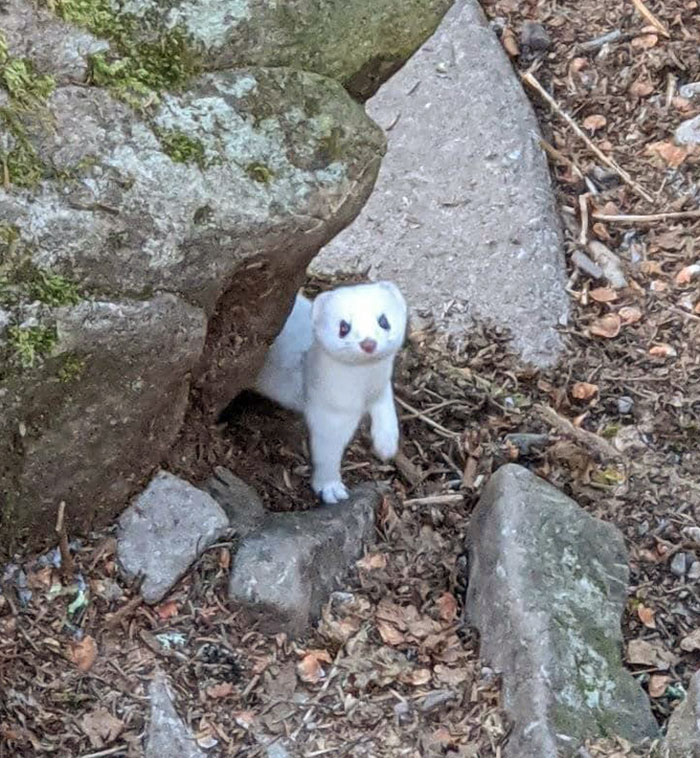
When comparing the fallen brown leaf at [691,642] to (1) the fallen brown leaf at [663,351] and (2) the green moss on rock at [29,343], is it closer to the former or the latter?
(1) the fallen brown leaf at [663,351]

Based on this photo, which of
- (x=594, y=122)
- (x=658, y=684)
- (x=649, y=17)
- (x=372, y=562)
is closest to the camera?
(x=658, y=684)

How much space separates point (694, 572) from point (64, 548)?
1.92 m

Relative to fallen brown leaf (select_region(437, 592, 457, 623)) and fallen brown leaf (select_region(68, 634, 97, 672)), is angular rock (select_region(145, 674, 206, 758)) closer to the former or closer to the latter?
fallen brown leaf (select_region(68, 634, 97, 672))

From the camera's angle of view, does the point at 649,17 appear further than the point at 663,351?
Yes

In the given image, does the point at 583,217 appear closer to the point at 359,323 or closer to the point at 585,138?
the point at 585,138

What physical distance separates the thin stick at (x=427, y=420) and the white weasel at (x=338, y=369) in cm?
23

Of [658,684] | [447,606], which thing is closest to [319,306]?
[447,606]

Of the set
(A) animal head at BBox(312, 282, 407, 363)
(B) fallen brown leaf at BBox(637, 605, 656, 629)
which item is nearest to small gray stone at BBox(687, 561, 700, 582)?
(B) fallen brown leaf at BBox(637, 605, 656, 629)

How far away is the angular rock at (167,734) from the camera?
305 centimetres

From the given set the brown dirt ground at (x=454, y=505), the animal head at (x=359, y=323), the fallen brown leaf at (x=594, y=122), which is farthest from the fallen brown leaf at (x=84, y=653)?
the fallen brown leaf at (x=594, y=122)

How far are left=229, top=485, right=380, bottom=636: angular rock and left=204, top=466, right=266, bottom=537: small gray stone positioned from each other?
4cm

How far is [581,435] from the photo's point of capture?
4.45 meters

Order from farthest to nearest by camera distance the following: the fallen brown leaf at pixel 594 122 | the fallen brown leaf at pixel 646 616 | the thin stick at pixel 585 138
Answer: the fallen brown leaf at pixel 594 122 < the thin stick at pixel 585 138 < the fallen brown leaf at pixel 646 616

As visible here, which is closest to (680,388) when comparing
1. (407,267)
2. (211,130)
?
(407,267)
